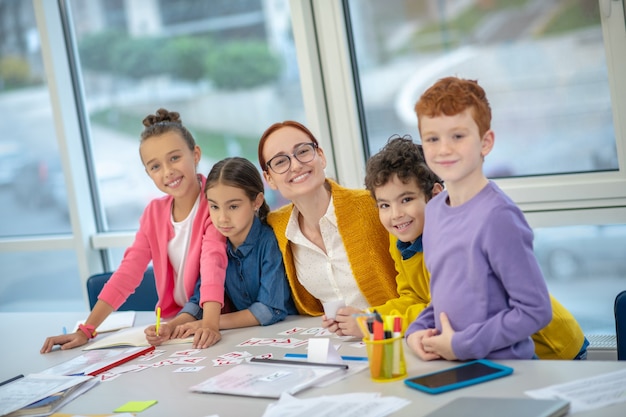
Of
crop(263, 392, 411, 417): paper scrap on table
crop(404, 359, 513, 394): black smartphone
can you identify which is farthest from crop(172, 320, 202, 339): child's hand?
crop(404, 359, 513, 394): black smartphone

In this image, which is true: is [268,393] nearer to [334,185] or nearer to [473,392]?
[473,392]

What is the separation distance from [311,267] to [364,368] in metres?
0.76

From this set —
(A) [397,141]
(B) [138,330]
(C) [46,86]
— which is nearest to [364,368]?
(A) [397,141]

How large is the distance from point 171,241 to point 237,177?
1.47 feet

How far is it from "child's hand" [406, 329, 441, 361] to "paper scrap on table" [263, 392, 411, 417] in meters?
0.24

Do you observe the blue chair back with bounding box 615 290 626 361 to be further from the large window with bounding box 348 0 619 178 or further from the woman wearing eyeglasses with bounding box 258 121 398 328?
the large window with bounding box 348 0 619 178

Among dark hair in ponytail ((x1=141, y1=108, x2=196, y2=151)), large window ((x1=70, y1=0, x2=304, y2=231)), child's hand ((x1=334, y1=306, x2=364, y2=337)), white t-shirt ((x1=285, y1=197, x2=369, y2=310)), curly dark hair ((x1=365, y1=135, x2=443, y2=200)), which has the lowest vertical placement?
child's hand ((x1=334, y1=306, x2=364, y2=337))

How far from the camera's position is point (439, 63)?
3.47m

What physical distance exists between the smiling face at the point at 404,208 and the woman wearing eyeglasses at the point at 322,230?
0.32 meters

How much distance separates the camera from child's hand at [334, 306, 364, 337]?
7.31 feet

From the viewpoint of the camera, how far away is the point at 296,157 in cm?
254

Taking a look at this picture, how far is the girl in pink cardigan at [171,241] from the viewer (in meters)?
2.76

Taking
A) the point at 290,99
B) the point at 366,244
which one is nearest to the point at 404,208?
the point at 366,244

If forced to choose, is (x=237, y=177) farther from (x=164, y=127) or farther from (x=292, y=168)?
(x=164, y=127)
